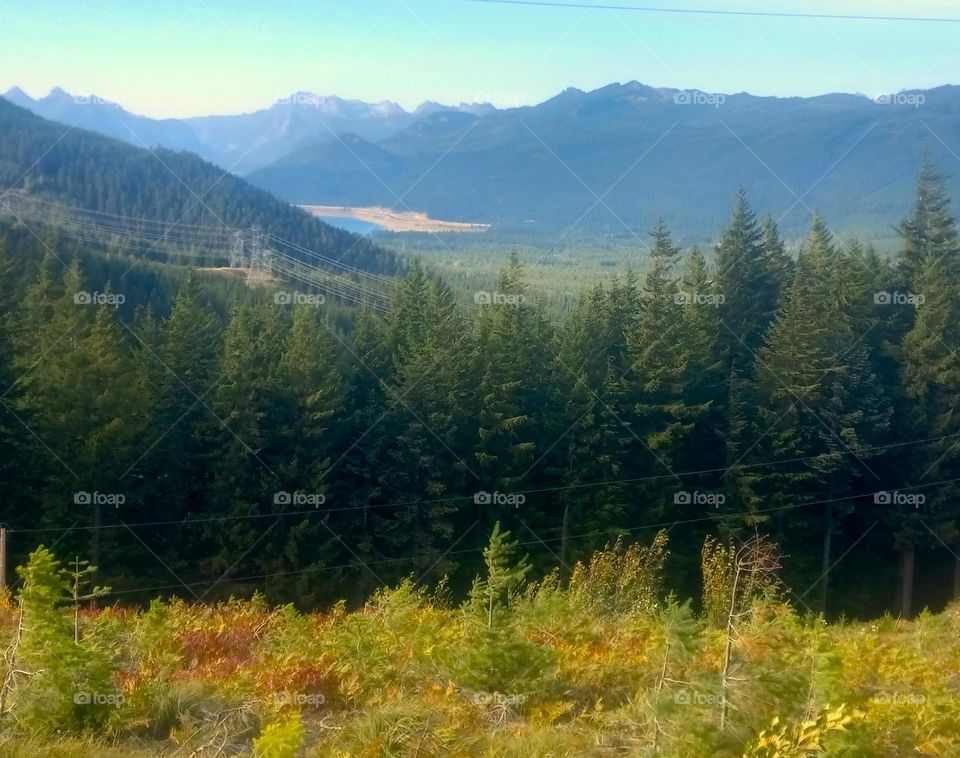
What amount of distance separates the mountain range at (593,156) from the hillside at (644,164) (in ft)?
1.33

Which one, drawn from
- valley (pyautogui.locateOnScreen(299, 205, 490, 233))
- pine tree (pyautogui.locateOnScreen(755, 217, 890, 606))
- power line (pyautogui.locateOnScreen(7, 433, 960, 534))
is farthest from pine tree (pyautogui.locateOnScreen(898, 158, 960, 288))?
valley (pyautogui.locateOnScreen(299, 205, 490, 233))

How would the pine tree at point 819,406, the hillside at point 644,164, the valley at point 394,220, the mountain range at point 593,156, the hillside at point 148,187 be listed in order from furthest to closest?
1. the hillside at point 644,164
2. the mountain range at point 593,156
3. the valley at point 394,220
4. the hillside at point 148,187
5. the pine tree at point 819,406

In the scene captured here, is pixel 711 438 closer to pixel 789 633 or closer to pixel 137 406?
pixel 137 406

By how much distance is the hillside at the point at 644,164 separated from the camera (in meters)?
99.6

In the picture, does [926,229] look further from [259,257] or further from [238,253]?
[238,253]

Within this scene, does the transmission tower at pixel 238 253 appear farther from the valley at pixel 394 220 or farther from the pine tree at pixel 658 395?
the pine tree at pixel 658 395

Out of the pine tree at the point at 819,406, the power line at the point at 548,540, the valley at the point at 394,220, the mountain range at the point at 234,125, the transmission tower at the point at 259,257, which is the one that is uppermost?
the mountain range at the point at 234,125

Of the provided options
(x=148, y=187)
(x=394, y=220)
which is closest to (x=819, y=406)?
(x=394, y=220)

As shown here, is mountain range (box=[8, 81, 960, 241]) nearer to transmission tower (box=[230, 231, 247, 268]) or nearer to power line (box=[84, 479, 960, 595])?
transmission tower (box=[230, 231, 247, 268])

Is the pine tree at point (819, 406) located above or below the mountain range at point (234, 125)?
below

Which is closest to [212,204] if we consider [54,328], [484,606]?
[54,328]

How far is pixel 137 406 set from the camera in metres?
18.2

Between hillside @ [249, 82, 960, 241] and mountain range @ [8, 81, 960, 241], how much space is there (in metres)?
0.41

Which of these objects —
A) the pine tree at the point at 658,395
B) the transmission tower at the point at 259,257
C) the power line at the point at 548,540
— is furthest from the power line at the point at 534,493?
the transmission tower at the point at 259,257
